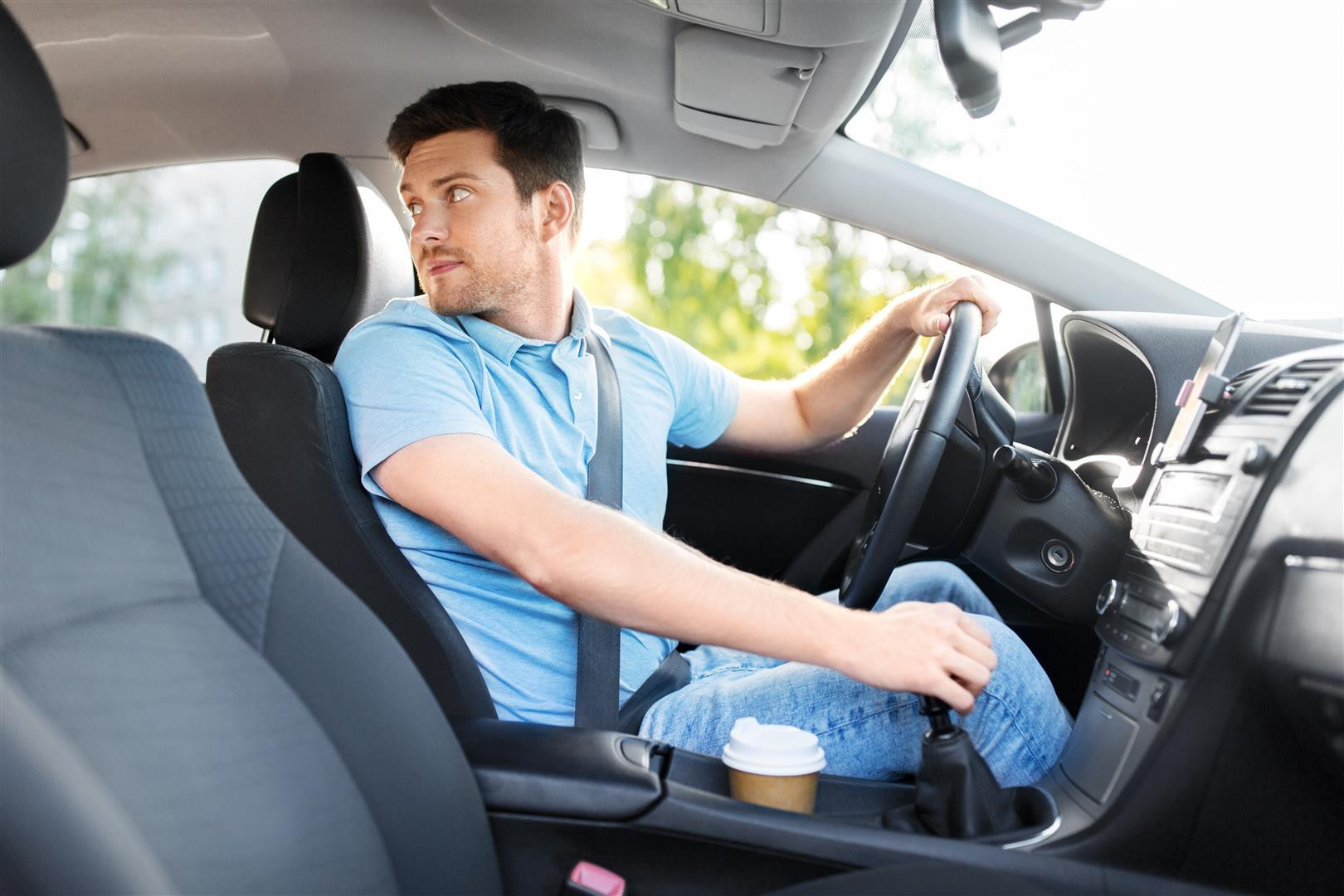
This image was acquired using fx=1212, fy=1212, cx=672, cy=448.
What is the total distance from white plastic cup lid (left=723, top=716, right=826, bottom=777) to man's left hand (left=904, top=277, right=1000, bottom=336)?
61 cm

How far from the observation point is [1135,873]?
1.19 meters

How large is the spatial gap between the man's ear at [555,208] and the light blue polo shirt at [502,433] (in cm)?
12

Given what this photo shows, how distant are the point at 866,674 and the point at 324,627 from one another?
1.72ft

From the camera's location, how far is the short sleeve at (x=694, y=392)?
1.96m

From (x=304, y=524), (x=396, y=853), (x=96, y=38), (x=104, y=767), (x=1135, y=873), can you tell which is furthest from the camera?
(x=96, y=38)

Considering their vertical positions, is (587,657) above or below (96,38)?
below

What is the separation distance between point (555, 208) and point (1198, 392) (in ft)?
3.16

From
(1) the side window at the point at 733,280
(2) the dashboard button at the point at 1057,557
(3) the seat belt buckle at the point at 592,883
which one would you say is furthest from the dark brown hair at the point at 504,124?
(1) the side window at the point at 733,280

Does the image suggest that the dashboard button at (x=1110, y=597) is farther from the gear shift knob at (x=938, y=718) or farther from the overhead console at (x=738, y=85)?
the overhead console at (x=738, y=85)

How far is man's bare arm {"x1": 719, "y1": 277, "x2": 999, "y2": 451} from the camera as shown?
72.4 inches

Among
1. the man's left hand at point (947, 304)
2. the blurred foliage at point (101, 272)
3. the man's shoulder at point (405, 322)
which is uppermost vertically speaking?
the man's left hand at point (947, 304)

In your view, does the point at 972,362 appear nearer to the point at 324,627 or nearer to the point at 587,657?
the point at 587,657

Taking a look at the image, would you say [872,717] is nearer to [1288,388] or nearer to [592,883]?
[592,883]

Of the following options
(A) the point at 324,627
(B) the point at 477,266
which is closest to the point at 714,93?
(B) the point at 477,266
